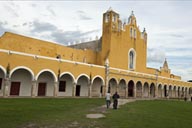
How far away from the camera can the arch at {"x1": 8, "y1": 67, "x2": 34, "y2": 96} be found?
84.4 ft

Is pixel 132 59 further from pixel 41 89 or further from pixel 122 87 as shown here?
pixel 41 89

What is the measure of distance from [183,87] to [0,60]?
153 ft

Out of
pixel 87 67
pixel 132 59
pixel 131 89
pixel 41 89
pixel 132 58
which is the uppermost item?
pixel 132 58

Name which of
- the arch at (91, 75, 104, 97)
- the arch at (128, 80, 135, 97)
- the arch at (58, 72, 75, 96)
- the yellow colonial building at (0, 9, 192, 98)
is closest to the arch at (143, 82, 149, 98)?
the yellow colonial building at (0, 9, 192, 98)

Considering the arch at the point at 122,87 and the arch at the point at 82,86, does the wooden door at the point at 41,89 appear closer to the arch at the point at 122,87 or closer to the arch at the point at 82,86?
the arch at the point at 82,86

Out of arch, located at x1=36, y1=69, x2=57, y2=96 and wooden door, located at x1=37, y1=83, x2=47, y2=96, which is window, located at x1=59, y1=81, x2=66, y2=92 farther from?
wooden door, located at x1=37, y1=83, x2=47, y2=96

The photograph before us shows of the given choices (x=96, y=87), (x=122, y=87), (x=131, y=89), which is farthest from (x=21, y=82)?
(x=131, y=89)

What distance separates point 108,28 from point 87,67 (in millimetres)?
9593

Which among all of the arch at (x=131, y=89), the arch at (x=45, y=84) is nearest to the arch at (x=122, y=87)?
the arch at (x=131, y=89)

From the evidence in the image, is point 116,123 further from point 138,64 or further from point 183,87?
point 183,87

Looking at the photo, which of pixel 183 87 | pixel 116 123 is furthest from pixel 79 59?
pixel 183 87

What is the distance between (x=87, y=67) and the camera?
102 ft

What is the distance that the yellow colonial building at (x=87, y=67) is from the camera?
81.4ft

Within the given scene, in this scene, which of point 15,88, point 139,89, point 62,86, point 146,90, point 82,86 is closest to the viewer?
point 15,88
